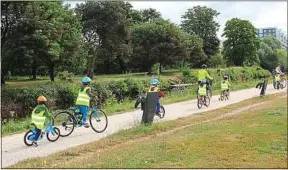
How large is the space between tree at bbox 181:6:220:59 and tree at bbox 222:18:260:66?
18.7 ft

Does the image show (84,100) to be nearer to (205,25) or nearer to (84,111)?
(84,111)

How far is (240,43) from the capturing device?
61.2m

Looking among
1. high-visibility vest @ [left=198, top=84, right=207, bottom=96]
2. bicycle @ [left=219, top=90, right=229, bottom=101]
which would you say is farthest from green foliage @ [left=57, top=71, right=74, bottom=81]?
high-visibility vest @ [left=198, top=84, right=207, bottom=96]

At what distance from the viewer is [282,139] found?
35.8 feet

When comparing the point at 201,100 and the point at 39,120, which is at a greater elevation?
the point at 39,120

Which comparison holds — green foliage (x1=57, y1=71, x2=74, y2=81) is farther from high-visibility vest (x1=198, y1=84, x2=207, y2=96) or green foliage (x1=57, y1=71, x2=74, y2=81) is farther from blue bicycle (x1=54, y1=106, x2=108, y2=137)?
blue bicycle (x1=54, y1=106, x2=108, y2=137)

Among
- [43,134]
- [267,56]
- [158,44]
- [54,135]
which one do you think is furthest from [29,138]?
[267,56]

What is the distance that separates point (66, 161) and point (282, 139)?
18.7ft

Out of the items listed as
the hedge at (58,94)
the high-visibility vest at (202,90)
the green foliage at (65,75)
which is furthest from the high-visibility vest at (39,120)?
the green foliage at (65,75)

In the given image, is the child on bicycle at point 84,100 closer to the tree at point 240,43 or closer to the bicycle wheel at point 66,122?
the bicycle wheel at point 66,122

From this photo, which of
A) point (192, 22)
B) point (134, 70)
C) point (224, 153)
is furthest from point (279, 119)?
point (192, 22)

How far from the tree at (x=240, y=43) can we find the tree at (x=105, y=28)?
55.1 ft

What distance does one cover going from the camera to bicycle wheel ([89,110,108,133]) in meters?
12.4

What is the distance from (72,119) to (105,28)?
38.7m
